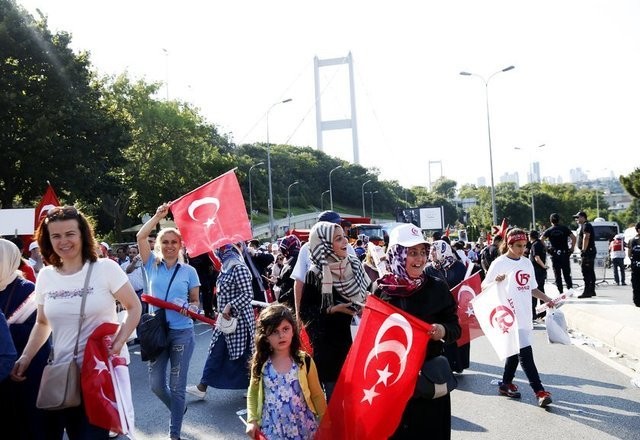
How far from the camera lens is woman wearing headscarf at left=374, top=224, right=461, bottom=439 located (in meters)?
3.98

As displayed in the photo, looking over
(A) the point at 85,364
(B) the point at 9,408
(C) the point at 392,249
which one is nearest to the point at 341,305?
(C) the point at 392,249

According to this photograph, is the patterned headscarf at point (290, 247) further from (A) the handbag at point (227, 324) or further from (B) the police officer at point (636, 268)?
(B) the police officer at point (636, 268)

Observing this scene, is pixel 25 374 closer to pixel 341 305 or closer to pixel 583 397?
pixel 341 305

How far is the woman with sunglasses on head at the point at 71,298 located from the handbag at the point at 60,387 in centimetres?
6

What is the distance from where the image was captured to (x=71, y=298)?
3.90 metres

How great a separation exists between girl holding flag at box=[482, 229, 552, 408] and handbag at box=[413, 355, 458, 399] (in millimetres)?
2753

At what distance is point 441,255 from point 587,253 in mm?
7949

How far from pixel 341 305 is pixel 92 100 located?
27521 mm

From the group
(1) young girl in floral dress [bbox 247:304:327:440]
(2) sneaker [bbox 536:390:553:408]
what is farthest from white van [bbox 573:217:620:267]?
(1) young girl in floral dress [bbox 247:304:327:440]

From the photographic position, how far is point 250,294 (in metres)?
6.89

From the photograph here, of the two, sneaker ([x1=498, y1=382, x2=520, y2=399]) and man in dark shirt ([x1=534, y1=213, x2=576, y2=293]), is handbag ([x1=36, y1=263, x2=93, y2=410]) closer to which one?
sneaker ([x1=498, y1=382, x2=520, y2=399])

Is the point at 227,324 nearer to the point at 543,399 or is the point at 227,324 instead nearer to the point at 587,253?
the point at 543,399

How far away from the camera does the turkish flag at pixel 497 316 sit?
6.52 m

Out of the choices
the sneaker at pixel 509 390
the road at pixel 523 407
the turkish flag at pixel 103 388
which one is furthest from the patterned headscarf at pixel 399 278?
the sneaker at pixel 509 390
